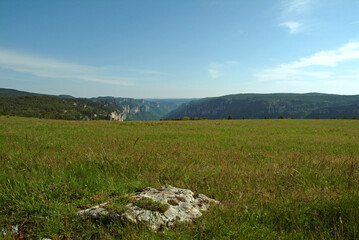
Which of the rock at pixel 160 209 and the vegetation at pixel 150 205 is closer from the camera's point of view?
the rock at pixel 160 209

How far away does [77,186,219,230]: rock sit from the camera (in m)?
2.59

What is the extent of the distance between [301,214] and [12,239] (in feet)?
13.6

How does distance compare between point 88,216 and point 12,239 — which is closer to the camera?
point 12,239

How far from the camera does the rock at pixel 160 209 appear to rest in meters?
2.59

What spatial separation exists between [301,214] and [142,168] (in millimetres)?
3839

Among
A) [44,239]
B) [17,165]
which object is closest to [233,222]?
[44,239]

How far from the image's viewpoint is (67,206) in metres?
2.88

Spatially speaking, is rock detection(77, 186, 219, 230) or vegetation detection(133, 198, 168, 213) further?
vegetation detection(133, 198, 168, 213)

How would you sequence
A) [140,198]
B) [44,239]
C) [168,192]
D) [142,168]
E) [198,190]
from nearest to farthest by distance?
1. [44,239]
2. [140,198]
3. [168,192]
4. [198,190]
5. [142,168]

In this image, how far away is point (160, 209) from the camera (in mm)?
2809

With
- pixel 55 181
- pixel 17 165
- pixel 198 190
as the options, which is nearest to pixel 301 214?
pixel 198 190

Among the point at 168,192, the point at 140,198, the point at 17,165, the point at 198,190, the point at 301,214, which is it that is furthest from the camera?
the point at 17,165

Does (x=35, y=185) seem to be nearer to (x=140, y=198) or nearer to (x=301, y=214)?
(x=140, y=198)

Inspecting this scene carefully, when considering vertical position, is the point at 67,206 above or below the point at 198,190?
above
